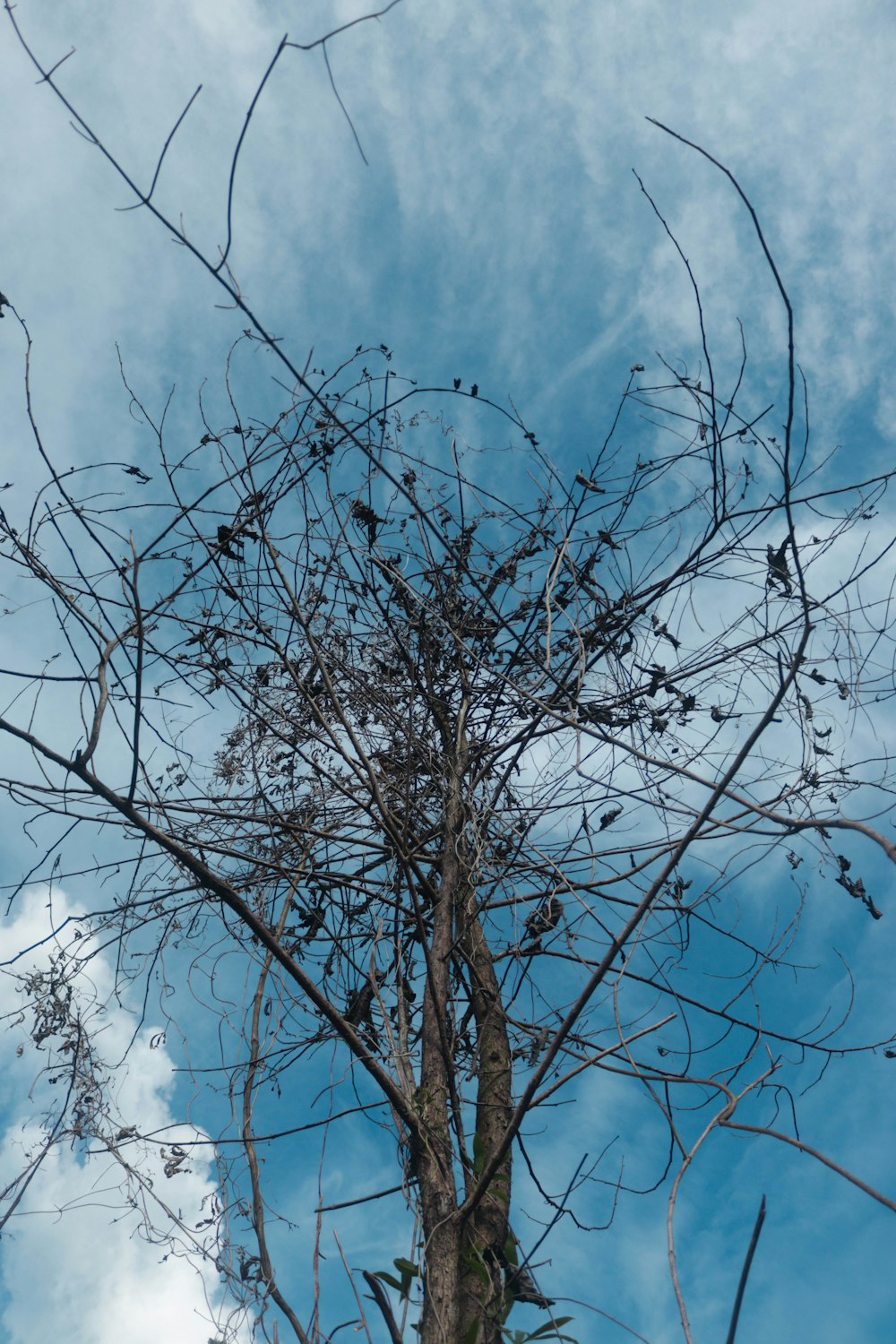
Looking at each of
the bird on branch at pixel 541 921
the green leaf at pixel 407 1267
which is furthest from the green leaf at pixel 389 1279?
the bird on branch at pixel 541 921

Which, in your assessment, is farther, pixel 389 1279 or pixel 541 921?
pixel 541 921

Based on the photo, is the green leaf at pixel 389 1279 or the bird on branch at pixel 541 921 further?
the bird on branch at pixel 541 921

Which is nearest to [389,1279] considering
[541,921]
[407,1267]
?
[407,1267]

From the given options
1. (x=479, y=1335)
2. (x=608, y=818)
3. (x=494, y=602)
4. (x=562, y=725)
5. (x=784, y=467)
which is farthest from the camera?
(x=494, y=602)

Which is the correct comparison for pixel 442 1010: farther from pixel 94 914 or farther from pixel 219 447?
pixel 219 447

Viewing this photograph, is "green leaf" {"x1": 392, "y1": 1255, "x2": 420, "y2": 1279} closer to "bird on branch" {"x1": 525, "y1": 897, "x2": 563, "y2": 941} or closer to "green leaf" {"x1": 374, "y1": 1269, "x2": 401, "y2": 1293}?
"green leaf" {"x1": 374, "y1": 1269, "x2": 401, "y2": 1293}

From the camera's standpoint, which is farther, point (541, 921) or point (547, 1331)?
point (541, 921)

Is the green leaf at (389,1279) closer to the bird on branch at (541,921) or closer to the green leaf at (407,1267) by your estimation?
the green leaf at (407,1267)

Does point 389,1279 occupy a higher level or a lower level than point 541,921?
lower

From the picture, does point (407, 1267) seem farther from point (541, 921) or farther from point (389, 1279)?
point (541, 921)

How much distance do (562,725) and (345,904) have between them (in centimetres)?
100

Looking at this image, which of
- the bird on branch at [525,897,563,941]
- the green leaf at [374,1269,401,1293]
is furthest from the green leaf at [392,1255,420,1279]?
the bird on branch at [525,897,563,941]

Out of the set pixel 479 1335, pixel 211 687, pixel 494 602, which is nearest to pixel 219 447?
pixel 211 687

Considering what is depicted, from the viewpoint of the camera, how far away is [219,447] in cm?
285
